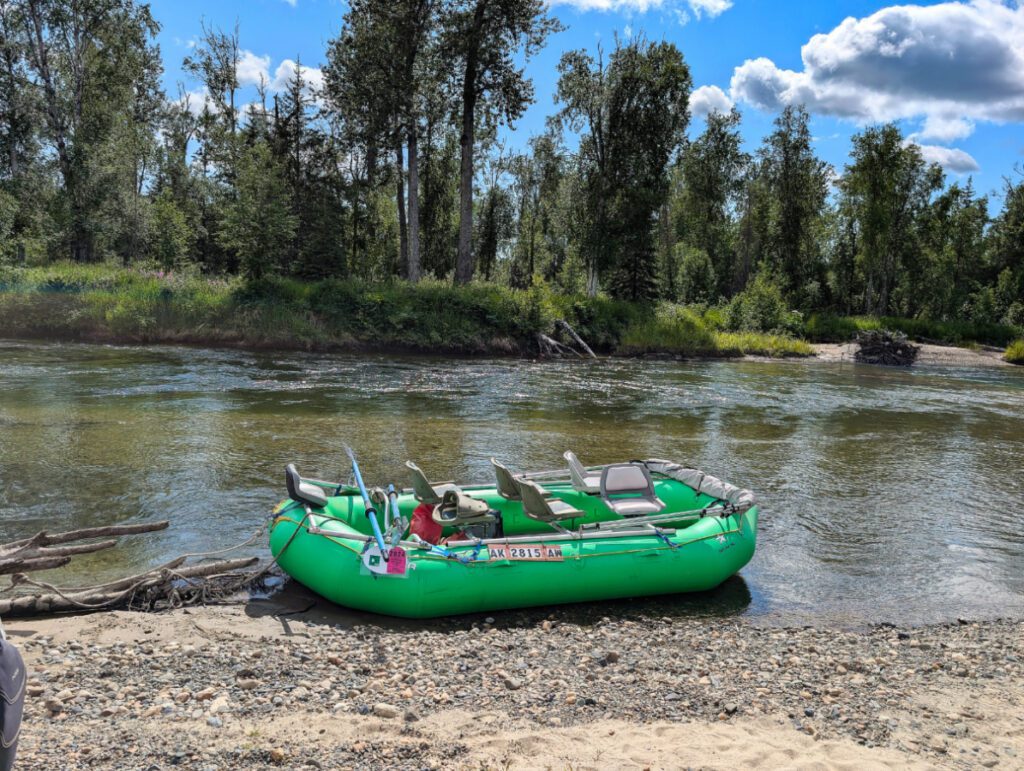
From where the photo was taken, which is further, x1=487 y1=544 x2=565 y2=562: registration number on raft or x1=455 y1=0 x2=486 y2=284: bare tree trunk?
x1=455 y1=0 x2=486 y2=284: bare tree trunk

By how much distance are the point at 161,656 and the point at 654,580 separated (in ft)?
14.8

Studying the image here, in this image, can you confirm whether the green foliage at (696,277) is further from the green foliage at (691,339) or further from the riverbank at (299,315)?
the riverbank at (299,315)

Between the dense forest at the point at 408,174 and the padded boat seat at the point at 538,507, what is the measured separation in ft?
77.3

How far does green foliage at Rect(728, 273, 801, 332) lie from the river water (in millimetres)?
12549

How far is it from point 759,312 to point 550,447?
28113 millimetres

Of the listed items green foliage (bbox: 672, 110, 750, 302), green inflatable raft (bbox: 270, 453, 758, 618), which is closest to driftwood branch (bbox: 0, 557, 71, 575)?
green inflatable raft (bbox: 270, 453, 758, 618)

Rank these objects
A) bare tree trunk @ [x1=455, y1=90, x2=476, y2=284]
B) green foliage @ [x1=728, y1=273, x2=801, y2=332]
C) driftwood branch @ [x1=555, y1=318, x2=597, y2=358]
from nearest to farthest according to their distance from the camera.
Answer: driftwood branch @ [x1=555, y1=318, x2=597, y2=358] < bare tree trunk @ [x1=455, y1=90, x2=476, y2=284] < green foliage @ [x1=728, y1=273, x2=801, y2=332]

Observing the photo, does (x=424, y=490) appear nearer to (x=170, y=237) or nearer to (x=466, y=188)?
(x=466, y=188)

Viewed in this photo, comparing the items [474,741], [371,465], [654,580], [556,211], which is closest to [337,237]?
[556,211]

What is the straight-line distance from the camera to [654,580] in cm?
751

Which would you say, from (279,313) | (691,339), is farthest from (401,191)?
(691,339)

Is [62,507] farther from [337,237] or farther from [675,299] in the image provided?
[675,299]

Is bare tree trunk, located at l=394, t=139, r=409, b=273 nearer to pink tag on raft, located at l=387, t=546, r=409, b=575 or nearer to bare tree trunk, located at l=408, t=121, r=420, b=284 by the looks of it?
bare tree trunk, located at l=408, t=121, r=420, b=284

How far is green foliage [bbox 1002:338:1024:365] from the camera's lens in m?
36.4
